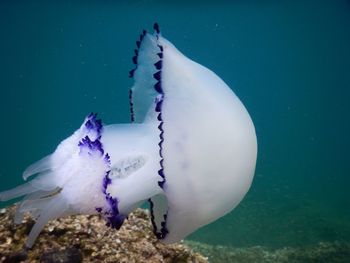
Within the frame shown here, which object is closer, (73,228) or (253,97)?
(73,228)

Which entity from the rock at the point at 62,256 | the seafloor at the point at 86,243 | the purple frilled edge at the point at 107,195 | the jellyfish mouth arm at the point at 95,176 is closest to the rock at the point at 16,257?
the seafloor at the point at 86,243

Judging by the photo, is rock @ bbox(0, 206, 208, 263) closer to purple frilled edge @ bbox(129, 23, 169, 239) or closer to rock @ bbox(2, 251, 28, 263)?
rock @ bbox(2, 251, 28, 263)

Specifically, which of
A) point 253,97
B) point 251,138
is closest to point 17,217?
point 251,138

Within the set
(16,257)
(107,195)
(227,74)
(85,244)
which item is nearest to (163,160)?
(107,195)

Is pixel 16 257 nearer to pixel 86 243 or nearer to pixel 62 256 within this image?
pixel 62 256

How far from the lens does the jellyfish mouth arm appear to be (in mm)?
2633

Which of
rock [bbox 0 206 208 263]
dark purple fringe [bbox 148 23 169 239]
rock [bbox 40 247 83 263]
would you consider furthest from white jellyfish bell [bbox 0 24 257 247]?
rock [bbox 0 206 208 263]

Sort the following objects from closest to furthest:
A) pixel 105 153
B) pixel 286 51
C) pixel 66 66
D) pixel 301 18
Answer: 1. pixel 105 153
2. pixel 301 18
3. pixel 66 66
4. pixel 286 51

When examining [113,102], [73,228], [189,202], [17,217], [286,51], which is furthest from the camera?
[113,102]

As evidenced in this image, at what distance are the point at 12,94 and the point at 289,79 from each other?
68.9 meters

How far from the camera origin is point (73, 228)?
347cm

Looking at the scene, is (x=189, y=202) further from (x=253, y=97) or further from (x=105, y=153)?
(x=253, y=97)

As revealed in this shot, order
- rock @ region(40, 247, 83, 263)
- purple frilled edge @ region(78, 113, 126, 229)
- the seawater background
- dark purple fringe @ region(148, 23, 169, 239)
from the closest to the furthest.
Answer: dark purple fringe @ region(148, 23, 169, 239), purple frilled edge @ region(78, 113, 126, 229), rock @ region(40, 247, 83, 263), the seawater background

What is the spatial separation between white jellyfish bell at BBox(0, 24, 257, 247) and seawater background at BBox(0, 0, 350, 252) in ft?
35.1
